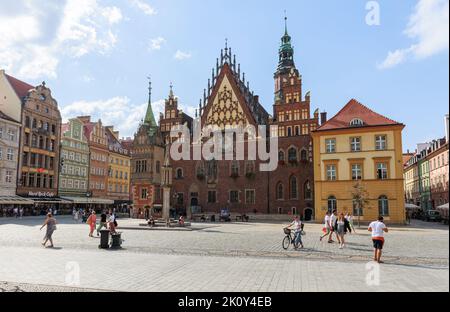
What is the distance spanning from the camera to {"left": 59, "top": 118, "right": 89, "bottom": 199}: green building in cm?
6750

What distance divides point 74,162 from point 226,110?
3297 cm

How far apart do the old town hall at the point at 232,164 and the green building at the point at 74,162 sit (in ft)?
56.8

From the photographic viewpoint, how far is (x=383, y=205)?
136 feet

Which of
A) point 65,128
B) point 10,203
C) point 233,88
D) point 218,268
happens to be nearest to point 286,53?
point 233,88

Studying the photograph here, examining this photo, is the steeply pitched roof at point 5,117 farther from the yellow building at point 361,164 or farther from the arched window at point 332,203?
the arched window at point 332,203

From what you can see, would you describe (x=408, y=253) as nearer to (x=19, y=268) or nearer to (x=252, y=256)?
(x=252, y=256)

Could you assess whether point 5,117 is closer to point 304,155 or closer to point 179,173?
point 179,173

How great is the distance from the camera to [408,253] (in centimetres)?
1677

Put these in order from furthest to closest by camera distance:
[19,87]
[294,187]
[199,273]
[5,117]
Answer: [19,87], [5,117], [294,187], [199,273]

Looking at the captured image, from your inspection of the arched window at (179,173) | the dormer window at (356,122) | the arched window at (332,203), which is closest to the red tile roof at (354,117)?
the dormer window at (356,122)

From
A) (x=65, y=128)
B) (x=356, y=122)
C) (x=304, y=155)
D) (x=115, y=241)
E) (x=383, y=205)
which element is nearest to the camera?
(x=115, y=241)

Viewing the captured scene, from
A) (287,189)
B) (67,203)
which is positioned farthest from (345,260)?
(67,203)

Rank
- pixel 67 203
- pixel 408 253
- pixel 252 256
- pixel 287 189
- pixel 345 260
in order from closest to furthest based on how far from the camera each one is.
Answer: pixel 345 260 < pixel 252 256 < pixel 408 253 < pixel 287 189 < pixel 67 203
